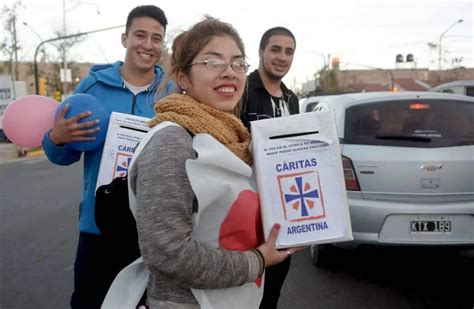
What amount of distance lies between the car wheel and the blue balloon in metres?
3.04

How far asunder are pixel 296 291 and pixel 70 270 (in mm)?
2333

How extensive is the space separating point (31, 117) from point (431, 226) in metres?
3.08

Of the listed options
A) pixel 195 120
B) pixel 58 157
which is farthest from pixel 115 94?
pixel 195 120

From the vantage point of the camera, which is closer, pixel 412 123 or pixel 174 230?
pixel 174 230

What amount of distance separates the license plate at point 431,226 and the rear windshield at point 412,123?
0.63m

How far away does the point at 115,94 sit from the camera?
101 inches

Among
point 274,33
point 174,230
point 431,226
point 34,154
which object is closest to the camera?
point 174,230

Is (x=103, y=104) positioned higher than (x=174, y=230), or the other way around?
(x=103, y=104)

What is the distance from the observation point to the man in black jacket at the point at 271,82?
3.03 m

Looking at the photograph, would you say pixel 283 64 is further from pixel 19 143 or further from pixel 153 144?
pixel 153 144

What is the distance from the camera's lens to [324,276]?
4.71m

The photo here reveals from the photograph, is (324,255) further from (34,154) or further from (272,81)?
(34,154)

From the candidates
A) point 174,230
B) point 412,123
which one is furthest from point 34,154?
point 174,230

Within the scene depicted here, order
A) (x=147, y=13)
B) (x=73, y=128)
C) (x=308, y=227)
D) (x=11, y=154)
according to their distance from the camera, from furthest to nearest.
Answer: (x=11, y=154)
(x=147, y=13)
(x=73, y=128)
(x=308, y=227)
